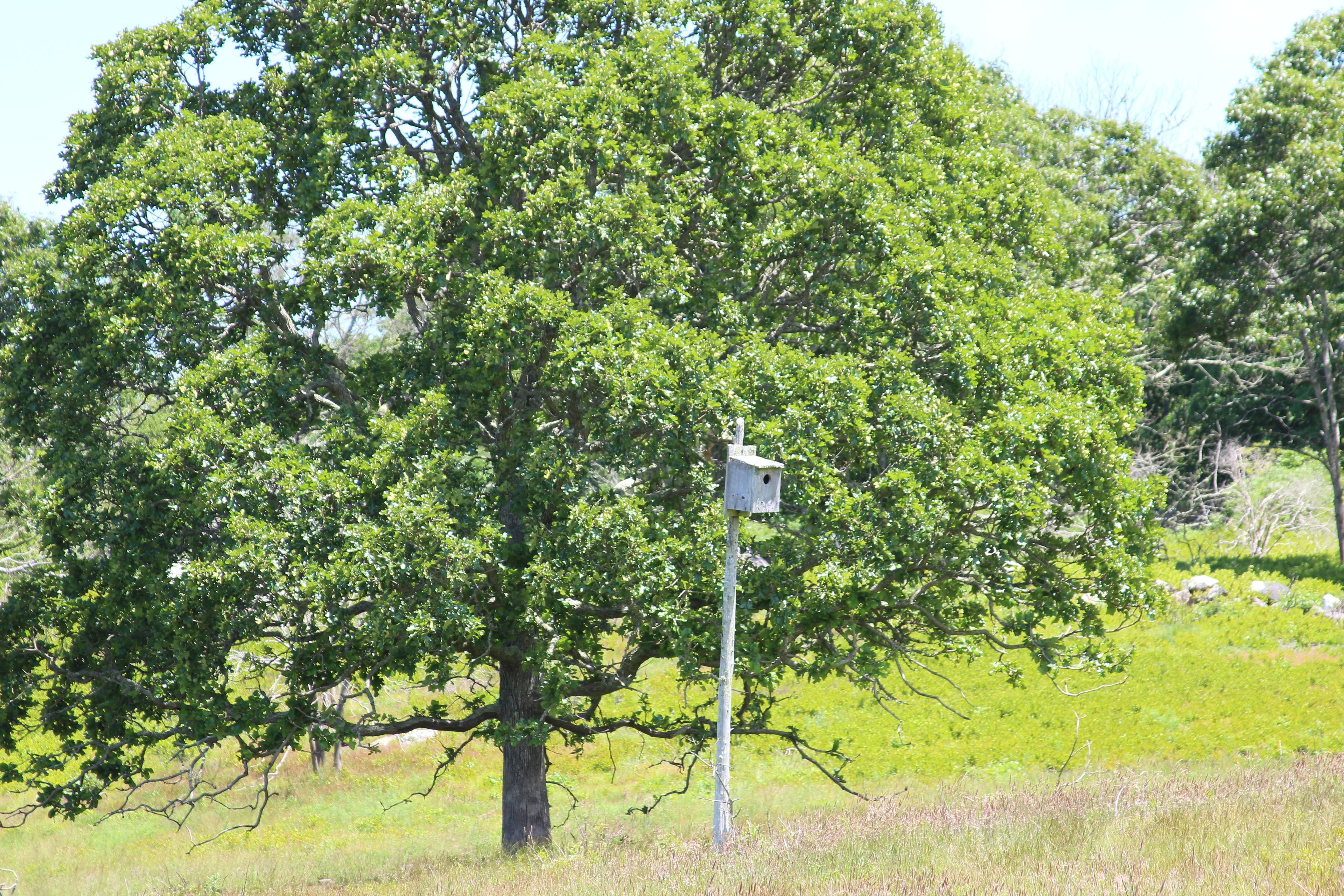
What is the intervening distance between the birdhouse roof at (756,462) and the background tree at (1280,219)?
2599 cm

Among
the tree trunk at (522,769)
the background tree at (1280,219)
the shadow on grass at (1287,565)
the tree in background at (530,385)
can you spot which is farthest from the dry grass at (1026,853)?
the shadow on grass at (1287,565)

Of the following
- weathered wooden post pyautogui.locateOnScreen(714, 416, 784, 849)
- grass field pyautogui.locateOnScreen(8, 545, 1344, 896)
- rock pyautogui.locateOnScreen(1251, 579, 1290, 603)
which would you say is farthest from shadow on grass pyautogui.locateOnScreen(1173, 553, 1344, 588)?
weathered wooden post pyautogui.locateOnScreen(714, 416, 784, 849)

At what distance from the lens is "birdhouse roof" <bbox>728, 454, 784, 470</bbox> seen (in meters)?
8.52

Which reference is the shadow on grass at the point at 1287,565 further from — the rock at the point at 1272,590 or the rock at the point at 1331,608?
the rock at the point at 1331,608

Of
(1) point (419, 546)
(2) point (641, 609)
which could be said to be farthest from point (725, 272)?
(1) point (419, 546)

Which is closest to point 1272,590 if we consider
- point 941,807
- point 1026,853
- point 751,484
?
point 941,807

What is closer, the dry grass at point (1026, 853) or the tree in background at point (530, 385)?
the dry grass at point (1026, 853)

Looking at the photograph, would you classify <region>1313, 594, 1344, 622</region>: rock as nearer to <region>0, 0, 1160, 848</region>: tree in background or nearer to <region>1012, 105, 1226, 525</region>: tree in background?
<region>1012, 105, 1226, 525</region>: tree in background

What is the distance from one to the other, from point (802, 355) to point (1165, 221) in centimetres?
2689

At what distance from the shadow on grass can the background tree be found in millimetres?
971

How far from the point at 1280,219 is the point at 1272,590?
35.1ft

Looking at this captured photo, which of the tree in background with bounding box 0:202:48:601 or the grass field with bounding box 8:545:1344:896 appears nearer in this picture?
the grass field with bounding box 8:545:1344:896

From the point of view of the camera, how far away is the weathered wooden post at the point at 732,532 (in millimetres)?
8641

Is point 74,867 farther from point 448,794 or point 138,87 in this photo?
point 138,87
